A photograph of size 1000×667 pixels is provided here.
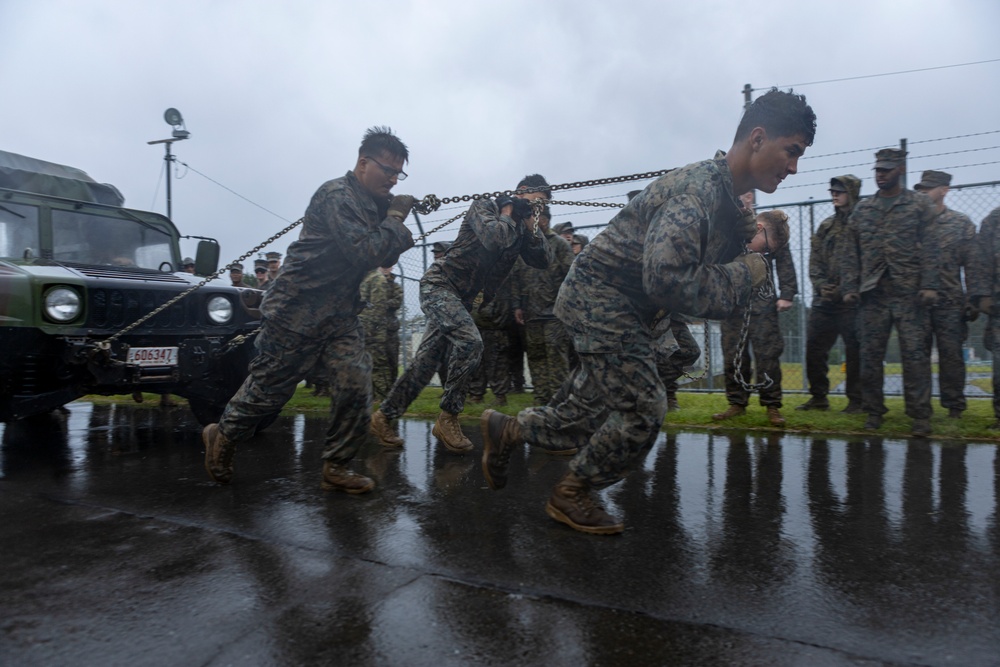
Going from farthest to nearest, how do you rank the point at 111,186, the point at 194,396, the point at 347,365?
the point at 111,186 → the point at 194,396 → the point at 347,365

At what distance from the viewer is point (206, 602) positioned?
255 cm

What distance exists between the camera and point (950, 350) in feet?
19.9

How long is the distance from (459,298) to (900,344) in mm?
3839

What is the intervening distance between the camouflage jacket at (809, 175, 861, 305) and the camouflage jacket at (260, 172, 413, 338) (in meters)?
4.58

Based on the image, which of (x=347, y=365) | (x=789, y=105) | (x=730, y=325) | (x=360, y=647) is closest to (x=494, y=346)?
(x=730, y=325)

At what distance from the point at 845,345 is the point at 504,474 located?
4.88 meters

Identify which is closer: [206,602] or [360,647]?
[360,647]

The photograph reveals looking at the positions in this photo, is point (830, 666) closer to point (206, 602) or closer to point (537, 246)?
point (206, 602)

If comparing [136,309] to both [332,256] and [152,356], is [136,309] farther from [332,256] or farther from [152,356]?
[332,256]

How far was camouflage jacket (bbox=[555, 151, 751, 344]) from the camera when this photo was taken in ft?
9.58

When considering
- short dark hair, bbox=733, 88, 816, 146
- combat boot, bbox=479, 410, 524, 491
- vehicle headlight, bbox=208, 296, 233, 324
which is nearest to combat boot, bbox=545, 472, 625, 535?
combat boot, bbox=479, 410, 524, 491

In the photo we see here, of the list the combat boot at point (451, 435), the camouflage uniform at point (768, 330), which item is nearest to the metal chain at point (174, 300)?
the combat boot at point (451, 435)

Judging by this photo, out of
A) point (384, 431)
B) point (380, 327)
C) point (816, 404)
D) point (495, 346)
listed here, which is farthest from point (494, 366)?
point (816, 404)

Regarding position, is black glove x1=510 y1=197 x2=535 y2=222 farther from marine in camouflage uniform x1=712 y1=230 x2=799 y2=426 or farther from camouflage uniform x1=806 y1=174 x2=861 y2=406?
camouflage uniform x1=806 y1=174 x2=861 y2=406
